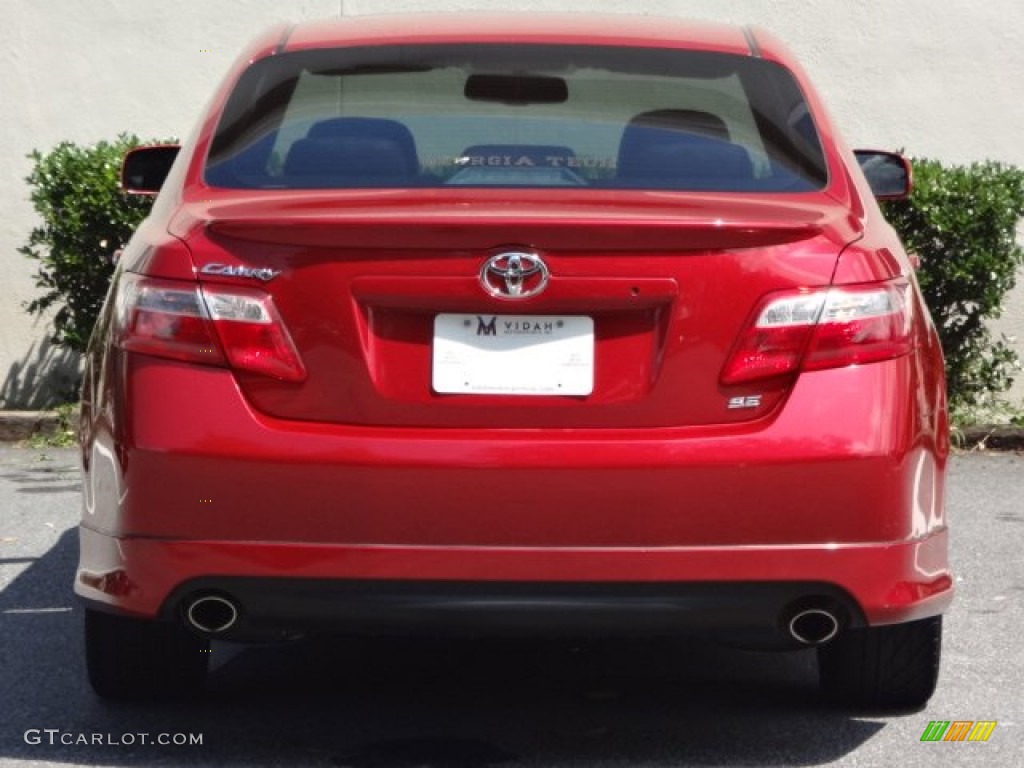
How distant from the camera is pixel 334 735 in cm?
480

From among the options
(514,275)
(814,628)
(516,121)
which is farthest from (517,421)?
(516,121)

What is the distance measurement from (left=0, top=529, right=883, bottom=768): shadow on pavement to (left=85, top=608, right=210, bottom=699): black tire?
5 centimetres

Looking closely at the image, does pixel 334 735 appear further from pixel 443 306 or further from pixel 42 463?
pixel 42 463

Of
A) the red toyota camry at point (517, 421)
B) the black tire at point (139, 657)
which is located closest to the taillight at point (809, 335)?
the red toyota camry at point (517, 421)

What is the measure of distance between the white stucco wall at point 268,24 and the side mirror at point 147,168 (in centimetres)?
501

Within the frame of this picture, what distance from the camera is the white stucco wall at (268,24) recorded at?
10.8 meters

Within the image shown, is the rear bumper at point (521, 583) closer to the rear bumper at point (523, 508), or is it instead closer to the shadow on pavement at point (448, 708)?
the rear bumper at point (523, 508)

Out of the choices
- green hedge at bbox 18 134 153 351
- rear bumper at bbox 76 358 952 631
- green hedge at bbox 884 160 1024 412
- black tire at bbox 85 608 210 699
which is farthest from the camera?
green hedge at bbox 18 134 153 351

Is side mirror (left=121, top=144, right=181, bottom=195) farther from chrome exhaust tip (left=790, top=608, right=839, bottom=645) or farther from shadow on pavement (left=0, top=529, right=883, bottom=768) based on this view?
chrome exhaust tip (left=790, top=608, right=839, bottom=645)

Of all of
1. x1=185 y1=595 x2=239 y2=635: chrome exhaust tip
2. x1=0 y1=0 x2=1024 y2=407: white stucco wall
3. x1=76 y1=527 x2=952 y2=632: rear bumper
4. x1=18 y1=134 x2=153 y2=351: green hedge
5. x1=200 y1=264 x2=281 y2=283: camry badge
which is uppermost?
x1=200 y1=264 x2=281 y2=283: camry badge

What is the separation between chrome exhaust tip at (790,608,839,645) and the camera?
435 cm

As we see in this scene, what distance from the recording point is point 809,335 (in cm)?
423

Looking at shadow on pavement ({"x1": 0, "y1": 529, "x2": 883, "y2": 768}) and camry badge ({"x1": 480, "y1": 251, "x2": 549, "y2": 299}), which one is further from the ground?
camry badge ({"x1": 480, "y1": 251, "x2": 549, "y2": 299})

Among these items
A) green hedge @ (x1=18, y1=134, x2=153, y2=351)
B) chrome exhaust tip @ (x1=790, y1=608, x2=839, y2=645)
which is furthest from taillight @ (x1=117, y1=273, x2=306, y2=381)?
green hedge @ (x1=18, y1=134, x2=153, y2=351)
